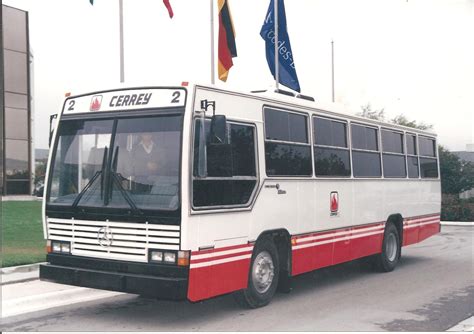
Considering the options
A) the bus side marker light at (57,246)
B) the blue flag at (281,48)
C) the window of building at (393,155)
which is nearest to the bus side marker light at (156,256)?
the bus side marker light at (57,246)

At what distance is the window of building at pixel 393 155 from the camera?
41.3 ft

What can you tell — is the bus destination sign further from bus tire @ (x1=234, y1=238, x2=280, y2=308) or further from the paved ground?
the paved ground

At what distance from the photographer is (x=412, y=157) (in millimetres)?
13914

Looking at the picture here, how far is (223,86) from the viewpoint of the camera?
801 centimetres

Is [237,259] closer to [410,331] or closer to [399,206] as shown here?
[410,331]

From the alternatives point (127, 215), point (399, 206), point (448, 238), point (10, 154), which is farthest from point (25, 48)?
point (127, 215)

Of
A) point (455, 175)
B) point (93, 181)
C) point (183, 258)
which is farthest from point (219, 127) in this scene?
point (455, 175)

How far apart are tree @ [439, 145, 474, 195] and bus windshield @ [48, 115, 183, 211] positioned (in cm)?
2776

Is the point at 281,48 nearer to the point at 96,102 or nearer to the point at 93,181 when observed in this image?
the point at 96,102

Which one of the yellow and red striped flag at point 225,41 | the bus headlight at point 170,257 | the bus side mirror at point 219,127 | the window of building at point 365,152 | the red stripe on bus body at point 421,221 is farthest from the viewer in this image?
the yellow and red striped flag at point 225,41

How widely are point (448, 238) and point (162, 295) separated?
15.9 metres

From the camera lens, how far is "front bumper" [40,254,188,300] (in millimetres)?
6898

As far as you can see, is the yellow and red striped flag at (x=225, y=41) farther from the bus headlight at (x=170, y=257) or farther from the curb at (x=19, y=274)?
the bus headlight at (x=170, y=257)

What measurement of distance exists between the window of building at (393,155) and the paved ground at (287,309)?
2.40 m
